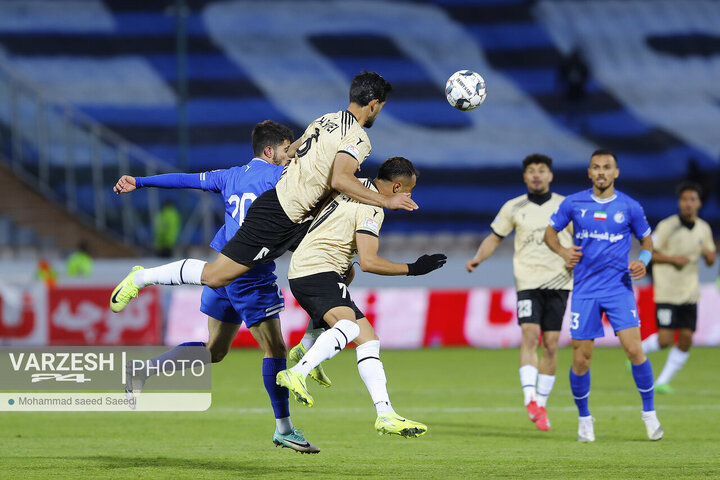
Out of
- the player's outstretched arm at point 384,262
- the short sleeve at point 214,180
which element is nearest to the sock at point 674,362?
the player's outstretched arm at point 384,262

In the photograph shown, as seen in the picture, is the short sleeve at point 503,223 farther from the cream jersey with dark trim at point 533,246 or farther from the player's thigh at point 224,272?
the player's thigh at point 224,272

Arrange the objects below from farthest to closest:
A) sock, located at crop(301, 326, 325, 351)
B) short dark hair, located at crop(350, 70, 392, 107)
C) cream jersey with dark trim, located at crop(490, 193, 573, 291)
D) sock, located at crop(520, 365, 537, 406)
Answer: cream jersey with dark trim, located at crop(490, 193, 573, 291), sock, located at crop(520, 365, 537, 406), sock, located at crop(301, 326, 325, 351), short dark hair, located at crop(350, 70, 392, 107)

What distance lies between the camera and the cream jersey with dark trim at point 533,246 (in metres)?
10.9

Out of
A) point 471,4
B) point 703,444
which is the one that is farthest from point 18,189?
point 703,444

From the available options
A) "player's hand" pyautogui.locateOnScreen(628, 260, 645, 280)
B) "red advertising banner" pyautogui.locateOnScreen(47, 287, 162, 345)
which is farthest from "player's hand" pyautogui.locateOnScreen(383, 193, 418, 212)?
"red advertising banner" pyautogui.locateOnScreen(47, 287, 162, 345)

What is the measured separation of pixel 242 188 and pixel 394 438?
2.70 metres

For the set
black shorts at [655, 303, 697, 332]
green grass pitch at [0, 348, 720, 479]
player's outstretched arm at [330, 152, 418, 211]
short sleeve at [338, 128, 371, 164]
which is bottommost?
green grass pitch at [0, 348, 720, 479]

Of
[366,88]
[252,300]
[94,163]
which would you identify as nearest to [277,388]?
[252,300]

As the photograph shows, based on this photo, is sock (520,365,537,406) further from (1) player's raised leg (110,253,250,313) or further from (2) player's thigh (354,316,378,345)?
(1) player's raised leg (110,253,250,313)

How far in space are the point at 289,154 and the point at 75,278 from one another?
13111 millimetres

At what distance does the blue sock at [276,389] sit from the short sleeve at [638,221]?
3218 mm

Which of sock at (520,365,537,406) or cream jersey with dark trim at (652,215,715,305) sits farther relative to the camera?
cream jersey with dark trim at (652,215,715,305)

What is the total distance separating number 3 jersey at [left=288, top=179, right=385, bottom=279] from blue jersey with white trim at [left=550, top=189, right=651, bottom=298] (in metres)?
2.56

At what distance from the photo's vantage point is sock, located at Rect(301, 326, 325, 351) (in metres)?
8.24
